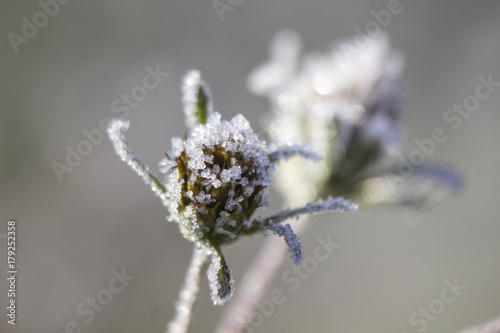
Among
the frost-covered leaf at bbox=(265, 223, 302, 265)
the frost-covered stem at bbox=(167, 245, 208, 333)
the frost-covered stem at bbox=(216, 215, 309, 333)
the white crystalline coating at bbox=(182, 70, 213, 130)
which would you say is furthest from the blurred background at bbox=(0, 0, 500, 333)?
the frost-covered leaf at bbox=(265, 223, 302, 265)

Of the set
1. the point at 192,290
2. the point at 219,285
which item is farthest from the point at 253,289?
the point at 219,285

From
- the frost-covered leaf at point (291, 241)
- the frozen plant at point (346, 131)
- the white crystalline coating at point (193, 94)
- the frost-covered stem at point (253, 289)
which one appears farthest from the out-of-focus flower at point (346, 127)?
the frost-covered leaf at point (291, 241)

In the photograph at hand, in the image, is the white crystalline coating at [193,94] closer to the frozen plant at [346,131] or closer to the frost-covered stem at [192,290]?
the frost-covered stem at [192,290]

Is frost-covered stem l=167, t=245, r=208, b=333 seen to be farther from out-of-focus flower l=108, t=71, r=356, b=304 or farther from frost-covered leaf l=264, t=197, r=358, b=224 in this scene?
frost-covered leaf l=264, t=197, r=358, b=224

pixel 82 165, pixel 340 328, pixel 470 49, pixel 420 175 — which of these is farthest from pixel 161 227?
pixel 470 49

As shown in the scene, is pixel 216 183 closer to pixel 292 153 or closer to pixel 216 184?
pixel 216 184

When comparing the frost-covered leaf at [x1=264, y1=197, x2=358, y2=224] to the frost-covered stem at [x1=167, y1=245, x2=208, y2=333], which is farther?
the frost-covered stem at [x1=167, y1=245, x2=208, y2=333]
